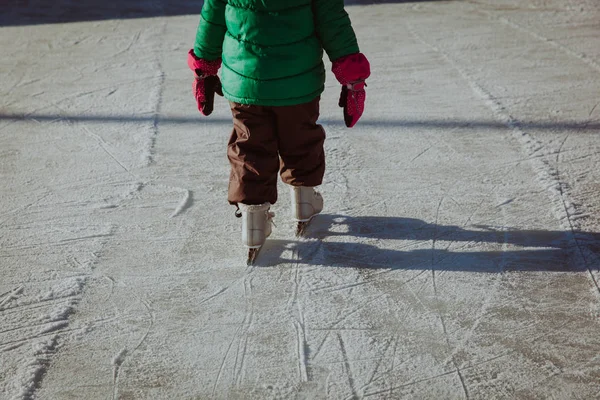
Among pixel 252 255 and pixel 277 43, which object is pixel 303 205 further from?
pixel 277 43

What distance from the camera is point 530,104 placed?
15.4 ft

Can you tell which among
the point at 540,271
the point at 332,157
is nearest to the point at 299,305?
the point at 540,271

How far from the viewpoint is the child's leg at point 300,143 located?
2904mm

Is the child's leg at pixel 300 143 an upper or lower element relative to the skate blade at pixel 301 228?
upper

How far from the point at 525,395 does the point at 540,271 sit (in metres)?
0.80

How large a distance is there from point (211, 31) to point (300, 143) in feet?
1.78

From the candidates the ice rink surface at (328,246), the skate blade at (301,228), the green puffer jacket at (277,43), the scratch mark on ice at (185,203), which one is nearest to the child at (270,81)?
the green puffer jacket at (277,43)

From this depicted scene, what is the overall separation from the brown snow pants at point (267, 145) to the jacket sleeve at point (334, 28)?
0.75ft

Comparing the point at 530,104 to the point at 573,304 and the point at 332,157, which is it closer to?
the point at 332,157

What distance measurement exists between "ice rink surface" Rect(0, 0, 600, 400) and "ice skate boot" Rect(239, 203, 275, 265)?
0.17 feet

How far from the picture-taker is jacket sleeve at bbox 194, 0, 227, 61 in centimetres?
287

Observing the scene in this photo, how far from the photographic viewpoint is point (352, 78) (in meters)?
2.87

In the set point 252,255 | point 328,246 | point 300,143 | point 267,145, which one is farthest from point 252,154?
point 328,246

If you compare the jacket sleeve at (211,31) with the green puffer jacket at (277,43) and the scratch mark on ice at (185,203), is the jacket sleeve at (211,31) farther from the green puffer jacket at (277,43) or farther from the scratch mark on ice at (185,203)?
the scratch mark on ice at (185,203)
